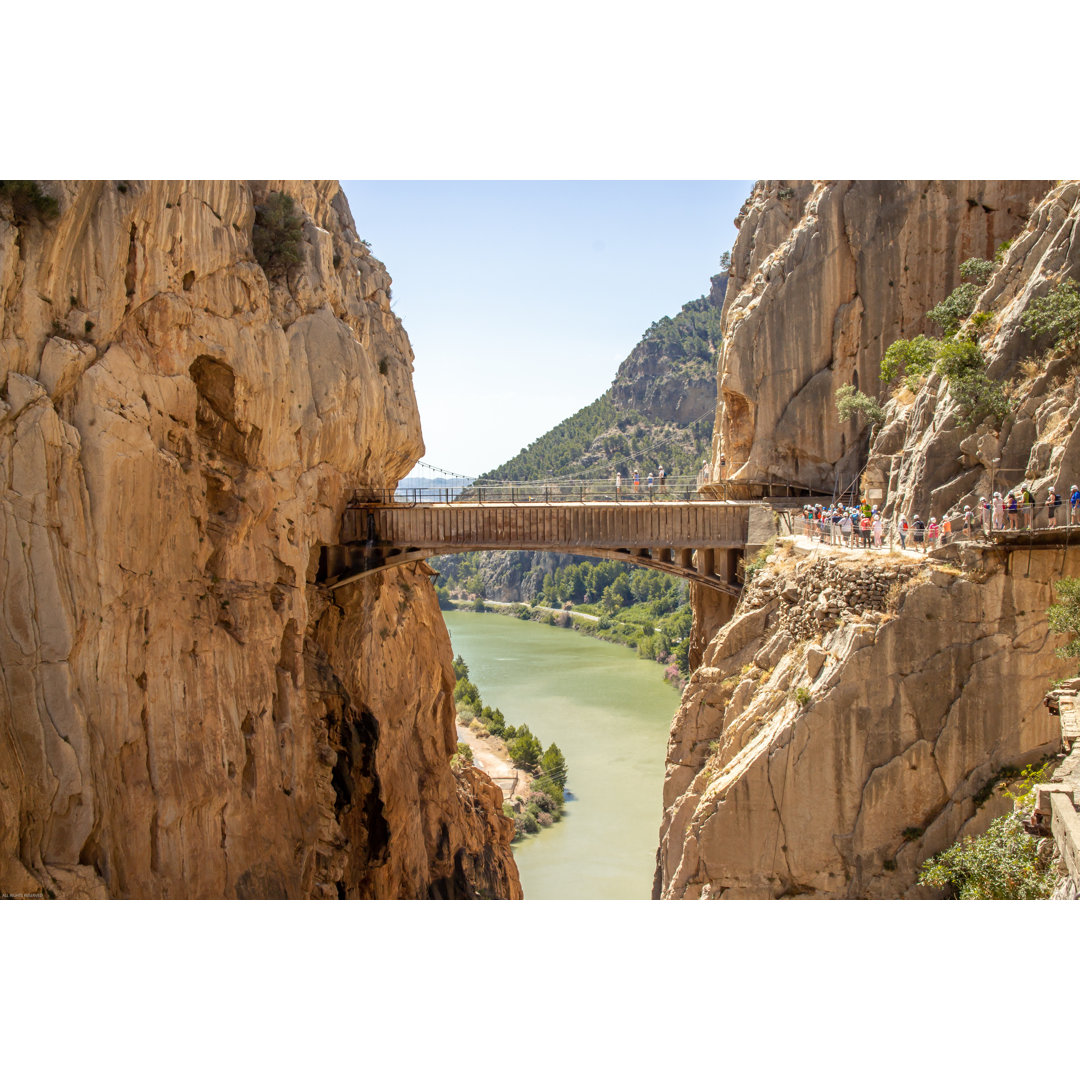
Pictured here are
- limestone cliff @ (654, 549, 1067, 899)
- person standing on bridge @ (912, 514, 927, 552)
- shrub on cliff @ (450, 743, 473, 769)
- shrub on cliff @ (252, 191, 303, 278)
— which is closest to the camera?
limestone cliff @ (654, 549, 1067, 899)

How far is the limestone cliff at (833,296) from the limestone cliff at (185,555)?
36.3 feet

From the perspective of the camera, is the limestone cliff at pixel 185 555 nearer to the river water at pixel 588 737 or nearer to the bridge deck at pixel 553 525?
the bridge deck at pixel 553 525

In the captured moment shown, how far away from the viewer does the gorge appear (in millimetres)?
13680

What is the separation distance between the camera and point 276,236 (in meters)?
21.1

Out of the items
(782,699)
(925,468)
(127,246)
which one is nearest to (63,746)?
(127,246)

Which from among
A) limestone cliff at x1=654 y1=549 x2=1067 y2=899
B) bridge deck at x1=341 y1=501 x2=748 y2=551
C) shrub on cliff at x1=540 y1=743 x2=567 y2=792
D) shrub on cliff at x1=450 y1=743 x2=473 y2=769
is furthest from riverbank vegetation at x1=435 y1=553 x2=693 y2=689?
limestone cliff at x1=654 y1=549 x2=1067 y2=899

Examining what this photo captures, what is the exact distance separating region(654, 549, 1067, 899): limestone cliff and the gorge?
1.9 inches

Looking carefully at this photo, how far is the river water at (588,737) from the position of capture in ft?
120

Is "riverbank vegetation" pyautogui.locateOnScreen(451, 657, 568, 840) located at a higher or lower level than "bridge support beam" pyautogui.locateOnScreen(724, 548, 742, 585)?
lower

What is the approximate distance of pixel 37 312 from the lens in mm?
13812

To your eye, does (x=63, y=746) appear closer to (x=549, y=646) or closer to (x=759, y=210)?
(x=759, y=210)

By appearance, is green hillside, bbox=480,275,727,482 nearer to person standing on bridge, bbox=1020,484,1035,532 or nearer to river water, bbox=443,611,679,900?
river water, bbox=443,611,679,900

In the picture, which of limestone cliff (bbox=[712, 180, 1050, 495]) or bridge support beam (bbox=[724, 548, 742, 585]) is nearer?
bridge support beam (bbox=[724, 548, 742, 585])

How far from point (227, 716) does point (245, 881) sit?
306 cm
